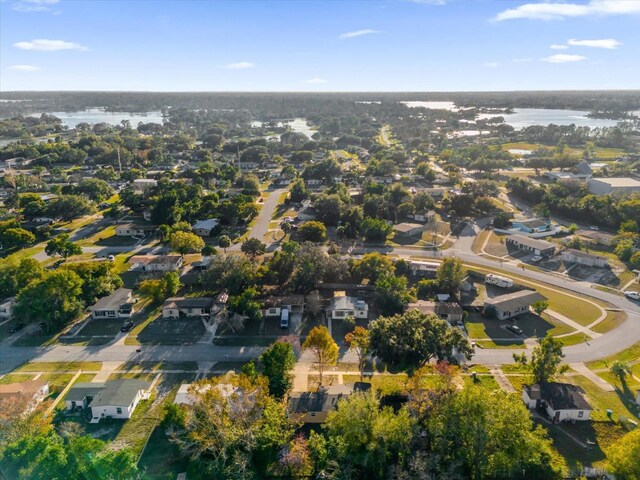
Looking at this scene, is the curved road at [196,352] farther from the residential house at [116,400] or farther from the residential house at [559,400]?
the residential house at [559,400]

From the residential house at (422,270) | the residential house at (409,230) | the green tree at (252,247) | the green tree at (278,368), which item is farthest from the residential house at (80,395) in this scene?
the residential house at (409,230)

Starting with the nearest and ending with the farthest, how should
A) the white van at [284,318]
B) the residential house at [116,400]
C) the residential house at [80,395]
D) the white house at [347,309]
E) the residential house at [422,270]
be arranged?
1. the residential house at [116,400]
2. the residential house at [80,395]
3. the white van at [284,318]
4. the white house at [347,309]
5. the residential house at [422,270]

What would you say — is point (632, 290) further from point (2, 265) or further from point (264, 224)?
point (2, 265)

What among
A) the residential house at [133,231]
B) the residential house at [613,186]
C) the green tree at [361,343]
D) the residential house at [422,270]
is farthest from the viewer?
the residential house at [613,186]

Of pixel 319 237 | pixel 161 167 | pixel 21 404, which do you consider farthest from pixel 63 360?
pixel 161 167

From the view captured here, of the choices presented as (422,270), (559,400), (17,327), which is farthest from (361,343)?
(17,327)

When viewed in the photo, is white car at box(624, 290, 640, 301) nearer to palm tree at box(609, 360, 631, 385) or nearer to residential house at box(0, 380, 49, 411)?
palm tree at box(609, 360, 631, 385)
